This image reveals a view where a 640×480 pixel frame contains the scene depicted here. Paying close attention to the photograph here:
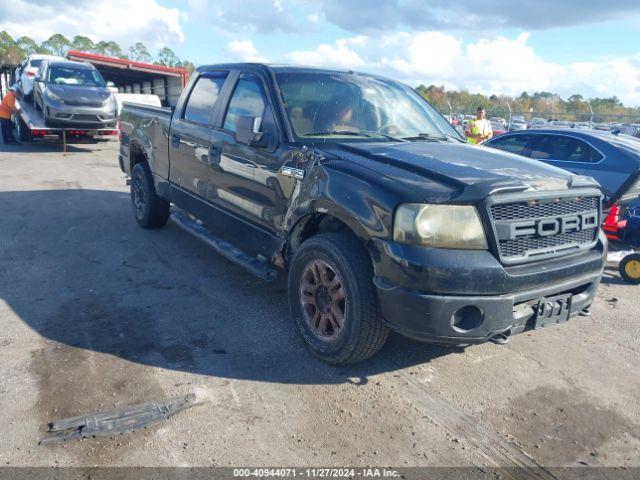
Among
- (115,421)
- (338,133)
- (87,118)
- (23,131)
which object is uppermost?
(338,133)

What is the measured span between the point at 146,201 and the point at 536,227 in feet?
16.2

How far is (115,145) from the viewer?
17438mm

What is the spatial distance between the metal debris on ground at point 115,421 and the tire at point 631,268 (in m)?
4.81

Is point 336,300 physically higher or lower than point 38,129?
higher

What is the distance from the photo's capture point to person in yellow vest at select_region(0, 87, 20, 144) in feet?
53.8

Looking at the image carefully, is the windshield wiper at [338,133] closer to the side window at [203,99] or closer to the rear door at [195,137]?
the rear door at [195,137]

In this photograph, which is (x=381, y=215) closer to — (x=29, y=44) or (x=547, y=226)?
(x=547, y=226)

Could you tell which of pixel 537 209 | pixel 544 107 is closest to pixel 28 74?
pixel 537 209

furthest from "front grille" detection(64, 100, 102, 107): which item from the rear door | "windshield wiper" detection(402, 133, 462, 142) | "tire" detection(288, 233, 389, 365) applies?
"tire" detection(288, 233, 389, 365)

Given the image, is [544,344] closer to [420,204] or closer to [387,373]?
[387,373]

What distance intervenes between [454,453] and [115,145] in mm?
16787

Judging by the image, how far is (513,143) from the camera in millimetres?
8766

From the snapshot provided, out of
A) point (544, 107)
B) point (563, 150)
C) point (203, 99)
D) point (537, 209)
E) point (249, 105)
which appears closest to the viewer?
point (537, 209)

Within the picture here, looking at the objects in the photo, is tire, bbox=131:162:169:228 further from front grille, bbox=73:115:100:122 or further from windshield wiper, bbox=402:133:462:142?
front grille, bbox=73:115:100:122
